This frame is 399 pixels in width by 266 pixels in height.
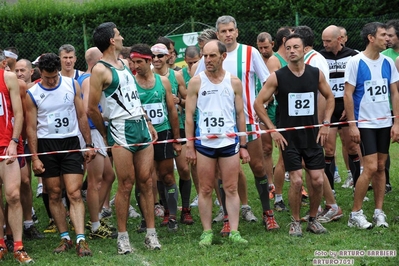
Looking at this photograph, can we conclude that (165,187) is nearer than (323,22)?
Yes

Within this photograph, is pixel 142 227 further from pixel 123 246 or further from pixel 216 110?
pixel 216 110

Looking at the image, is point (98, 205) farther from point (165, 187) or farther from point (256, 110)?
point (256, 110)

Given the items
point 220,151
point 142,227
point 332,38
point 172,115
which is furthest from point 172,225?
point 332,38

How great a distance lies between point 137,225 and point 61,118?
2.13m

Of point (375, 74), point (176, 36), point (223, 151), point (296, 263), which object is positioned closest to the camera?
point (296, 263)

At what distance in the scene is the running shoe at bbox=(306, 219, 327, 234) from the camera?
874 cm

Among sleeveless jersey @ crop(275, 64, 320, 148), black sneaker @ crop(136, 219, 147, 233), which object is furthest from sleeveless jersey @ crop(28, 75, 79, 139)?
sleeveless jersey @ crop(275, 64, 320, 148)

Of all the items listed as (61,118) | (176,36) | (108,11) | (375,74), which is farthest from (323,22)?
(61,118)

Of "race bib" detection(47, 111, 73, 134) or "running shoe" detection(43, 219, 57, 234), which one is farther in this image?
"running shoe" detection(43, 219, 57, 234)

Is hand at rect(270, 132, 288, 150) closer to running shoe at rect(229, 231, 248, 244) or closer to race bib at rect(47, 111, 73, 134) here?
running shoe at rect(229, 231, 248, 244)

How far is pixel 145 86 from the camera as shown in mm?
9188

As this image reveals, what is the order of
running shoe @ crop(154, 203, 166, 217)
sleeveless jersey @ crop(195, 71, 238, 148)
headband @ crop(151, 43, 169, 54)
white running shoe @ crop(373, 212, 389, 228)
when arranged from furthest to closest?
running shoe @ crop(154, 203, 166, 217)
headband @ crop(151, 43, 169, 54)
white running shoe @ crop(373, 212, 389, 228)
sleeveless jersey @ crop(195, 71, 238, 148)

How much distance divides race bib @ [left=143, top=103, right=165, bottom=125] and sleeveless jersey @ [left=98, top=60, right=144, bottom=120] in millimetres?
1005

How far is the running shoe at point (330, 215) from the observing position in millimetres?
9469
